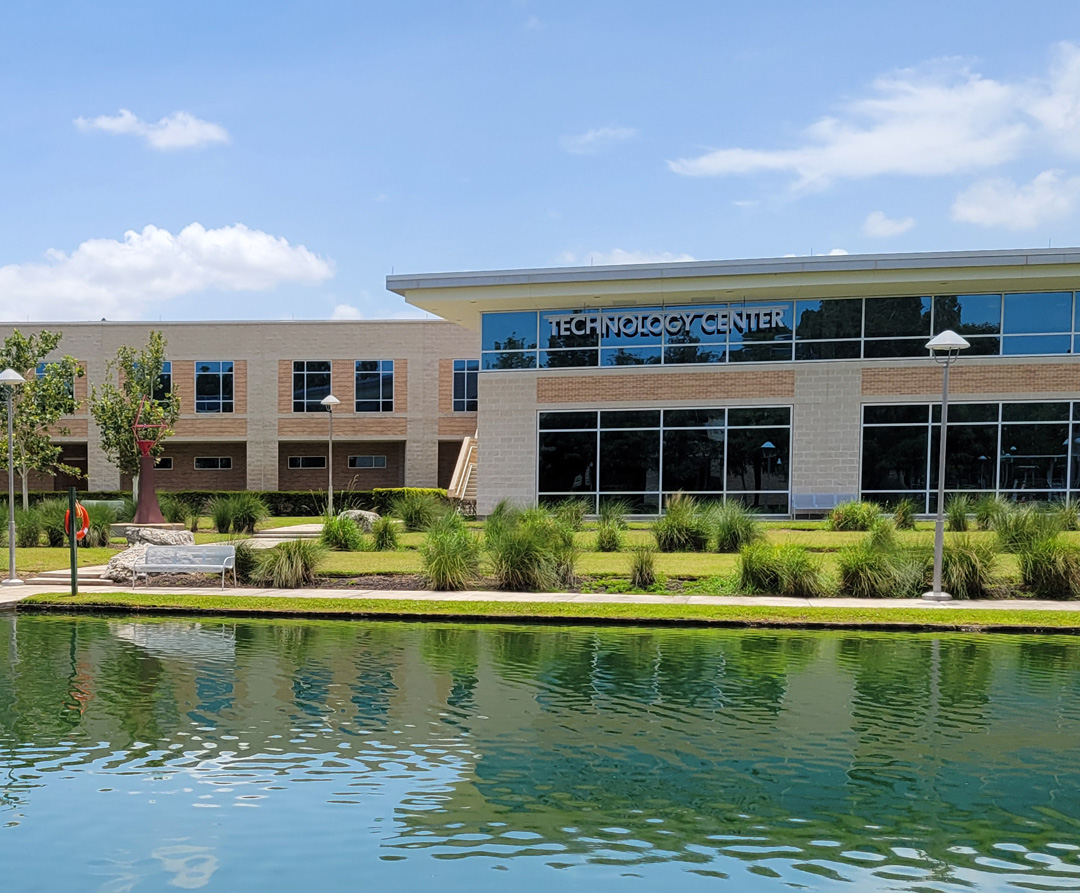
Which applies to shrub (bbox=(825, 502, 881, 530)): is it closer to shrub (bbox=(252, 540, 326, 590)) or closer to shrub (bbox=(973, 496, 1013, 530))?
shrub (bbox=(973, 496, 1013, 530))

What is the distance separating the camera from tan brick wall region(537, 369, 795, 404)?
2931 cm

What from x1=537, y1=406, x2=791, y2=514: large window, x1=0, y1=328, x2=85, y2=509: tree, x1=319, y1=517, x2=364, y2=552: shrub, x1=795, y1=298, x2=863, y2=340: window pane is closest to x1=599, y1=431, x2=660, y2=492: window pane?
x1=537, y1=406, x2=791, y2=514: large window

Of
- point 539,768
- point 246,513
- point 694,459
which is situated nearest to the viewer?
point 539,768

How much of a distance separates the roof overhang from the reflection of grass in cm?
1499

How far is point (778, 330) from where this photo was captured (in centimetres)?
2950

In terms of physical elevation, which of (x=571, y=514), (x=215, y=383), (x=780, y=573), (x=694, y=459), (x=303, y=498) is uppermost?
(x=215, y=383)

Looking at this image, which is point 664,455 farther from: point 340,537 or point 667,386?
point 340,537

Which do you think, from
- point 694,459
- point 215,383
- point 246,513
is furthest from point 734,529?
point 215,383

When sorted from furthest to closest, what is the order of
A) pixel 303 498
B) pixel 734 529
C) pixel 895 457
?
pixel 303 498, pixel 895 457, pixel 734 529

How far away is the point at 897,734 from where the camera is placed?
838 cm

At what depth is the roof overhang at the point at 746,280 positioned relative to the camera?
1064 inches

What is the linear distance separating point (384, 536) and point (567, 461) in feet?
29.8

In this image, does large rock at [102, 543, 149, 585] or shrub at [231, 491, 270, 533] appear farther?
shrub at [231, 491, 270, 533]

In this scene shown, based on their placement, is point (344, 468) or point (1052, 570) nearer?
point (1052, 570)
